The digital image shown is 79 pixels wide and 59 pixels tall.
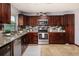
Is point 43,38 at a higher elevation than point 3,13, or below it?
below

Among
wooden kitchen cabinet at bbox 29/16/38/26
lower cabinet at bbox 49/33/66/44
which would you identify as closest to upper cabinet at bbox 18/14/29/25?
wooden kitchen cabinet at bbox 29/16/38/26

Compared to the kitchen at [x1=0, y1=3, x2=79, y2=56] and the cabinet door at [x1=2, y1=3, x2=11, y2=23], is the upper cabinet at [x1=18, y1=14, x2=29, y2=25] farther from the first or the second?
the cabinet door at [x1=2, y1=3, x2=11, y2=23]

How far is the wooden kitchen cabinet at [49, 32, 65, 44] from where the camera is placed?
7.51 metres

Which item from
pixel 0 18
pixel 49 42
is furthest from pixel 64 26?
pixel 0 18

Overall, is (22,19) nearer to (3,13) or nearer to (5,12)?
(5,12)

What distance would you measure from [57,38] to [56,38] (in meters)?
0.05

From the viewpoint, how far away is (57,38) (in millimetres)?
7508

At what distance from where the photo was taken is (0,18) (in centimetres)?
285

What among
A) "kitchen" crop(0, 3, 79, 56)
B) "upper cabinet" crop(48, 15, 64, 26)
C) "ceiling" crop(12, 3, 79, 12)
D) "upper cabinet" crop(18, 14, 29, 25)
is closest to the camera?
"ceiling" crop(12, 3, 79, 12)

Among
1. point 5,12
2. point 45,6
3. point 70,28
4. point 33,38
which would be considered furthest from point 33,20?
point 5,12

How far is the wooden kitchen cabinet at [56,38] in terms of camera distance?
24.6 feet

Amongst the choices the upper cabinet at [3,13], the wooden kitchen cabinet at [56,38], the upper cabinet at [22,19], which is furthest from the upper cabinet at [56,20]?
the upper cabinet at [3,13]

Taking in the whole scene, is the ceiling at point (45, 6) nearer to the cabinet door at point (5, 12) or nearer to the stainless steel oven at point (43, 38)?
the cabinet door at point (5, 12)

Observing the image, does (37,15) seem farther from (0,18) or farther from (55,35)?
(0,18)
